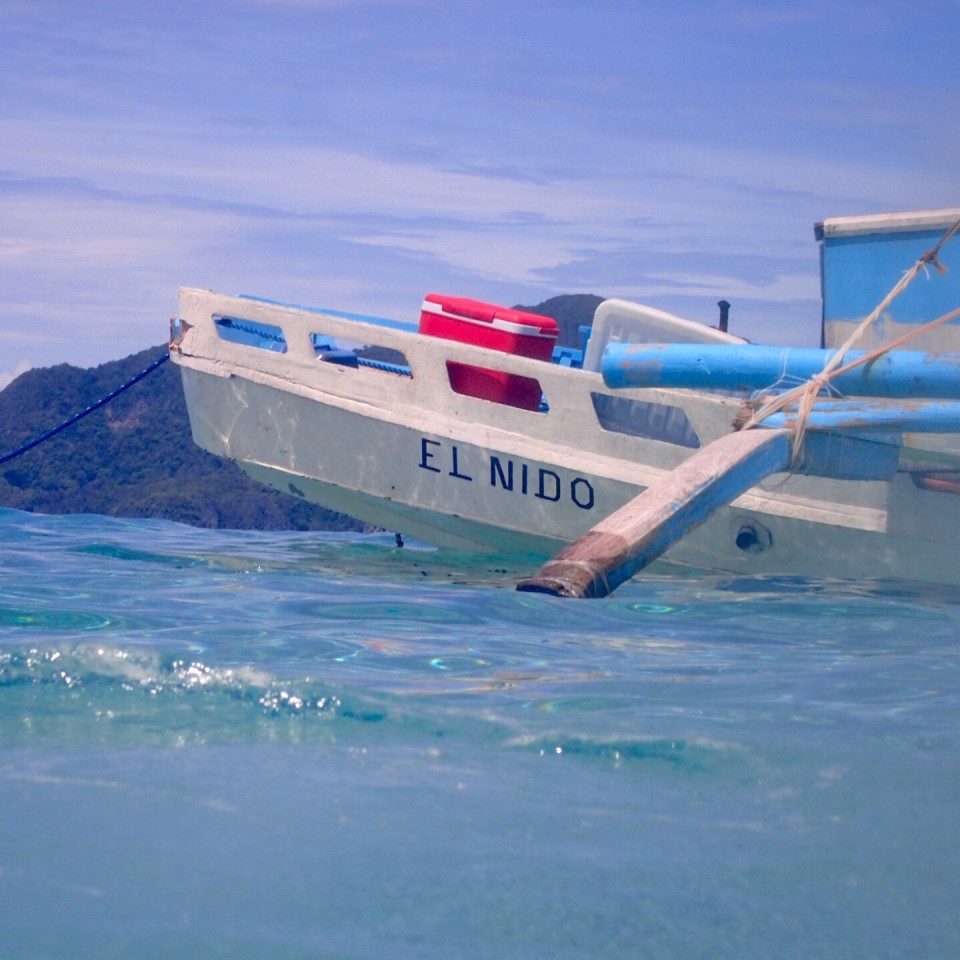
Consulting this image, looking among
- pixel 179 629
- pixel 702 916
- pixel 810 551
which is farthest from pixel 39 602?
pixel 810 551

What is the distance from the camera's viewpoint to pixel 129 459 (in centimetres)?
1648

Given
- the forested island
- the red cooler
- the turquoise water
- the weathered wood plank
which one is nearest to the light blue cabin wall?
the weathered wood plank

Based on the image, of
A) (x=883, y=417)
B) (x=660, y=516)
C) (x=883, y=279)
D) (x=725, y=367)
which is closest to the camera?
(x=660, y=516)

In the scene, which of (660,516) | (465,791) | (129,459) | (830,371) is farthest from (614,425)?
(129,459)

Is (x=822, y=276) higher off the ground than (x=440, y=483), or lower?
higher

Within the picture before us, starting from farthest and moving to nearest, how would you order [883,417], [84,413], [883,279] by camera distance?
[84,413] → [883,279] → [883,417]

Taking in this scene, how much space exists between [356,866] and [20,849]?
1.79 feet

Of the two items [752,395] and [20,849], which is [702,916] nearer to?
[20,849]

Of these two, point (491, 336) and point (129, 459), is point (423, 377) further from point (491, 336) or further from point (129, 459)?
point (129, 459)

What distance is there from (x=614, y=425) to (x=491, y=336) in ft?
3.42

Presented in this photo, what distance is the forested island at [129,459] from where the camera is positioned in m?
14.1

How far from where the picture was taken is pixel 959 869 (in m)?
1.98

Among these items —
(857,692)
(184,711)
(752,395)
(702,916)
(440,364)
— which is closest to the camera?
(702,916)

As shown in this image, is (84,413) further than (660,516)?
Yes
